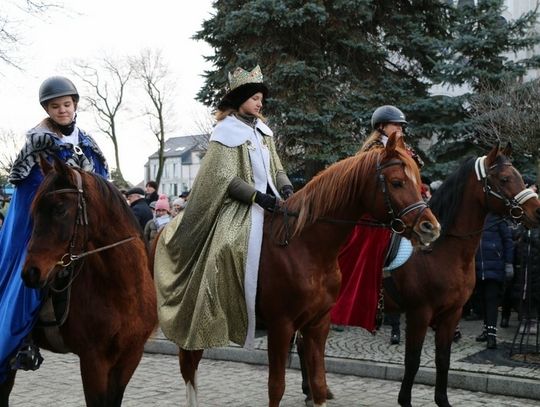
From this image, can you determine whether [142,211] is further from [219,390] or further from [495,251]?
[495,251]

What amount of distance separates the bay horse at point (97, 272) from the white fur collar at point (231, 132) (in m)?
1.30

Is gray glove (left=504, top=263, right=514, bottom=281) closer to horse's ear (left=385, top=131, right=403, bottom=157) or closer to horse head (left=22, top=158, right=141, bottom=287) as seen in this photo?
horse's ear (left=385, top=131, right=403, bottom=157)

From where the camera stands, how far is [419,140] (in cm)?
1773

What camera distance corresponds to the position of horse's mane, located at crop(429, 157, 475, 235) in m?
6.50

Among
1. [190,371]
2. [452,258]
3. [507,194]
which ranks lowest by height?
[190,371]

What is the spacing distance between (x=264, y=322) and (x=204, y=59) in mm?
15757

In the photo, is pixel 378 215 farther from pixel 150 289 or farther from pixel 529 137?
pixel 529 137

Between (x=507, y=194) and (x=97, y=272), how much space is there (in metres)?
3.97

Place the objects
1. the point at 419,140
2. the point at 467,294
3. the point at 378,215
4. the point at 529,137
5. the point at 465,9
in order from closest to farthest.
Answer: the point at 378,215
the point at 467,294
the point at 529,137
the point at 465,9
the point at 419,140

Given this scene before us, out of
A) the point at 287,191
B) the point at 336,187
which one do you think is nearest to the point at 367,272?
the point at 287,191

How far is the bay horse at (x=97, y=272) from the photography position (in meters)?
3.94

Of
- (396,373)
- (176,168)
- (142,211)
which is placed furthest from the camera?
(176,168)

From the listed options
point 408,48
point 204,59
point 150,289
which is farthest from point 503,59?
point 150,289

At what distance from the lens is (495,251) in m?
9.34
